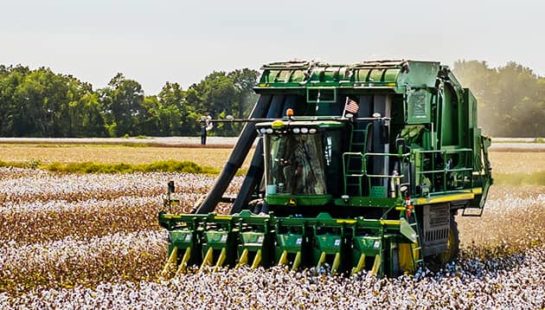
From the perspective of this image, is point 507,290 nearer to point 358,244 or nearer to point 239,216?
point 358,244

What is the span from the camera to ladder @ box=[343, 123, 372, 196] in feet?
58.6

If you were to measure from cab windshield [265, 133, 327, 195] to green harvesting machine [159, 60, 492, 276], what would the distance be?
0.02m

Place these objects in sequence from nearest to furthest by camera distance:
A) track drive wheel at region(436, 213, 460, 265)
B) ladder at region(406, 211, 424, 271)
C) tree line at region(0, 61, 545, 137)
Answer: ladder at region(406, 211, 424, 271) < track drive wheel at region(436, 213, 460, 265) < tree line at region(0, 61, 545, 137)

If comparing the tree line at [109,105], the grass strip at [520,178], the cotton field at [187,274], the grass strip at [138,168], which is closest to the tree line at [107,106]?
the tree line at [109,105]

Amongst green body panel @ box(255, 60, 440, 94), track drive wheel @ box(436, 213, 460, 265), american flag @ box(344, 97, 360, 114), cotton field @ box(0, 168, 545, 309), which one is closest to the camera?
cotton field @ box(0, 168, 545, 309)

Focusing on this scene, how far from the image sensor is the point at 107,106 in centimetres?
13125

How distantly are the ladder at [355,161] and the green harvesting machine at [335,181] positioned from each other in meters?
0.02

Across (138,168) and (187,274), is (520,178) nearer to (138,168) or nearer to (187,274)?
(138,168)

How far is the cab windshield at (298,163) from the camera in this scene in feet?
58.4

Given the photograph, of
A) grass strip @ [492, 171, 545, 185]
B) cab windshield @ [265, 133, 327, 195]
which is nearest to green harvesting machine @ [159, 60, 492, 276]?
cab windshield @ [265, 133, 327, 195]

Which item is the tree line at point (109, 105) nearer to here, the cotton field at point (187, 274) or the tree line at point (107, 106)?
the tree line at point (107, 106)

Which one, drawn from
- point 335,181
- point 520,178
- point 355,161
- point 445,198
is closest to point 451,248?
point 445,198

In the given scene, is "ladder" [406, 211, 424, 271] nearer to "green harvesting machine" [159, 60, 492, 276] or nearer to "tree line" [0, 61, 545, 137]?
"green harvesting machine" [159, 60, 492, 276]

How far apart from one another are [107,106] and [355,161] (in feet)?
378
